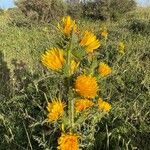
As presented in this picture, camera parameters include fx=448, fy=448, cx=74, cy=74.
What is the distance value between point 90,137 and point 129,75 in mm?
1961

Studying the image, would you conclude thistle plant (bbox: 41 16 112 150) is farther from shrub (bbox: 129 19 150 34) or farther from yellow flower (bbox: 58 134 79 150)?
shrub (bbox: 129 19 150 34)

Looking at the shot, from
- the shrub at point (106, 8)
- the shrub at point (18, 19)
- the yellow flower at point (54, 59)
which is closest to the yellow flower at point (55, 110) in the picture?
the yellow flower at point (54, 59)

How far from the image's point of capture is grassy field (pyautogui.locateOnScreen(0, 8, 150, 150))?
305cm

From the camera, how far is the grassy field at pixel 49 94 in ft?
10.0

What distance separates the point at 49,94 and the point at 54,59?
1.10m

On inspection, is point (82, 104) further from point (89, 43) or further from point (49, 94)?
point (49, 94)

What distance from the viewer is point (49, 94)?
117 inches

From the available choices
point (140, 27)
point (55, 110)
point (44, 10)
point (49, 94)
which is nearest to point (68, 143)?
point (55, 110)

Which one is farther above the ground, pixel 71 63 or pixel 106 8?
pixel 71 63

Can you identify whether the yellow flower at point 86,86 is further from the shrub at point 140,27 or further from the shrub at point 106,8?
the shrub at point 106,8

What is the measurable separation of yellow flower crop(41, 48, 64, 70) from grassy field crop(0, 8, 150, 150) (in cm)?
22

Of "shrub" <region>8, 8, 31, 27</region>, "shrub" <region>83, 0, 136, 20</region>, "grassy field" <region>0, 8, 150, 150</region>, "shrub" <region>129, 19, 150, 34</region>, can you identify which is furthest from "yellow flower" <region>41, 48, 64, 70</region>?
"shrub" <region>83, 0, 136, 20</region>

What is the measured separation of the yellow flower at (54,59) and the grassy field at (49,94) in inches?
8.7

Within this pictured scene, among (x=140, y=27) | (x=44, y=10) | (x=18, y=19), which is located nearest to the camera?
(x=140, y=27)
